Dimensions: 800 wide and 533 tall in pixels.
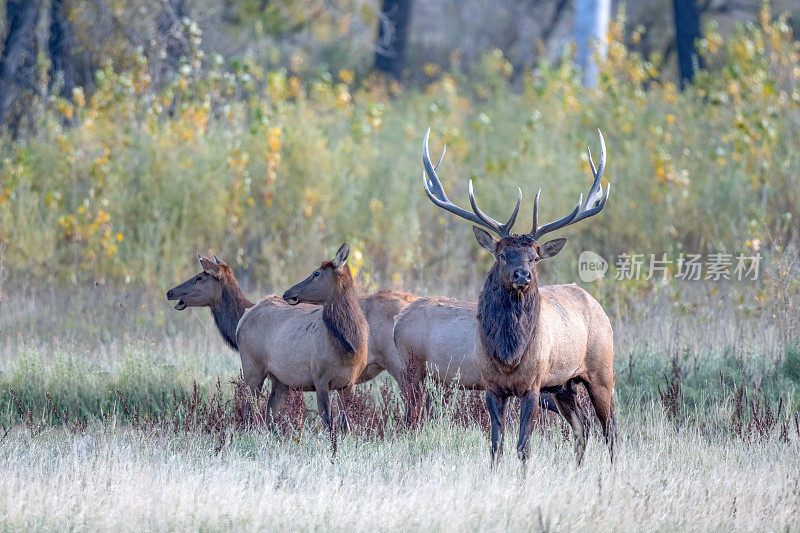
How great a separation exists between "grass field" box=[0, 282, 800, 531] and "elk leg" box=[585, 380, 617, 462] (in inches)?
5.6

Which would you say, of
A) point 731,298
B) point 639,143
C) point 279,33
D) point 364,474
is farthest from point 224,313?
point 279,33

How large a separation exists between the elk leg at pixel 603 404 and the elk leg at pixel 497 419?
28.2 inches

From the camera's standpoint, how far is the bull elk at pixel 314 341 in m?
7.48

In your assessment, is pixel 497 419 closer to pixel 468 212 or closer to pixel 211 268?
pixel 468 212

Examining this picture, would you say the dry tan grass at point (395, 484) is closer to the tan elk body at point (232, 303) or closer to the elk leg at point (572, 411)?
the elk leg at point (572, 411)

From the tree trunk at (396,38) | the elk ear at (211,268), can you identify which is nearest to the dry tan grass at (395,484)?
the elk ear at (211,268)

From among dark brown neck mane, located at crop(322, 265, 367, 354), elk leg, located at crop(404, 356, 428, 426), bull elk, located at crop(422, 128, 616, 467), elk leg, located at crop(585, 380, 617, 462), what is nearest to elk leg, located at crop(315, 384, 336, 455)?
dark brown neck mane, located at crop(322, 265, 367, 354)

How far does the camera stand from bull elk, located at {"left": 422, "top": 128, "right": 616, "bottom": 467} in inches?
249

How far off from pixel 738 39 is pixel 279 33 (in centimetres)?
1137

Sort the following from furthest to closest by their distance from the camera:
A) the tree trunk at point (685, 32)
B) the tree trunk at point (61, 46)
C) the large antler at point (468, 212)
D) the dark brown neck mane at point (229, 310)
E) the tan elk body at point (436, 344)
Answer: the tree trunk at point (685, 32) < the tree trunk at point (61, 46) < the dark brown neck mane at point (229, 310) < the tan elk body at point (436, 344) < the large antler at point (468, 212)

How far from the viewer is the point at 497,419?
6.48m

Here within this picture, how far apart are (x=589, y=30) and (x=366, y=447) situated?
44.3 ft

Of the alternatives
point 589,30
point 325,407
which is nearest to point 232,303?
point 325,407

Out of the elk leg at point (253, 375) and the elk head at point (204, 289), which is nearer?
the elk leg at point (253, 375)
